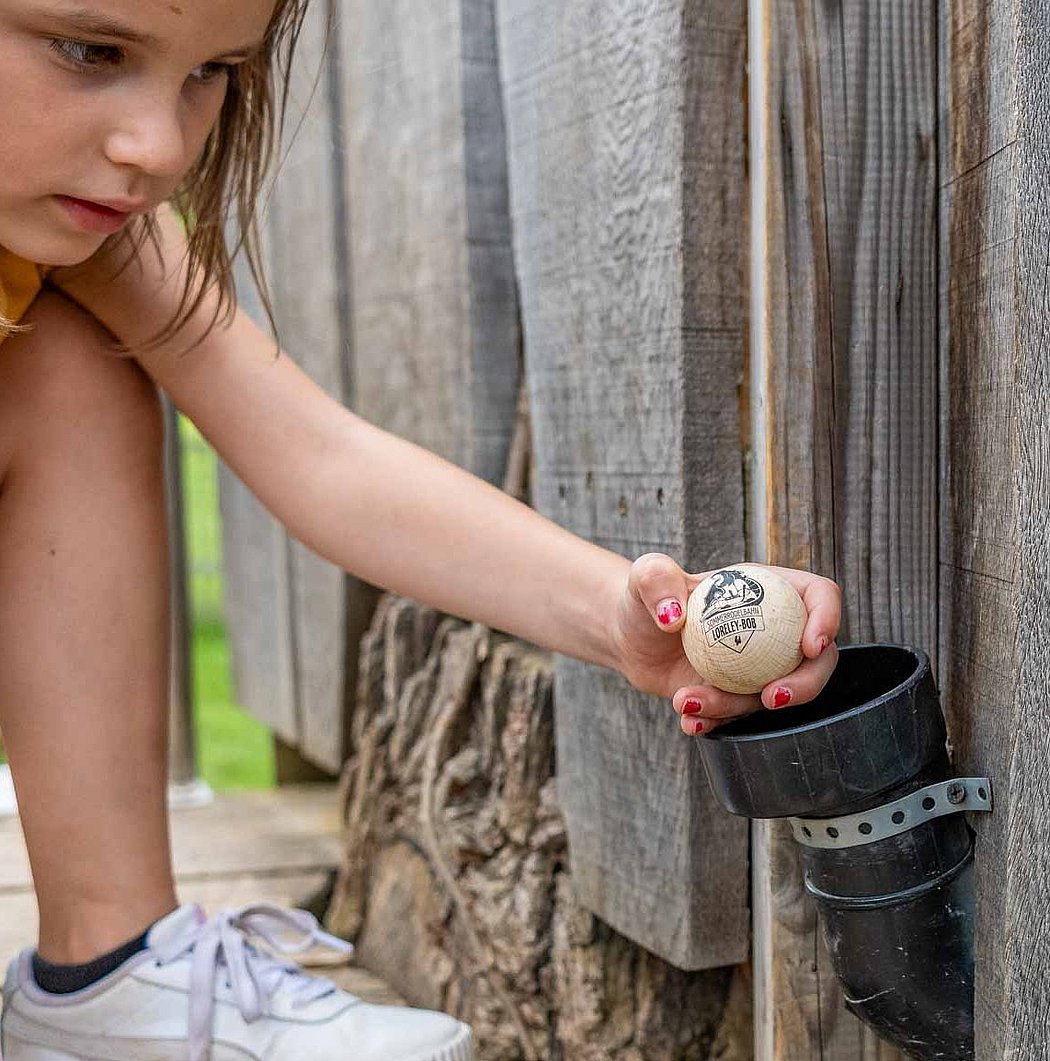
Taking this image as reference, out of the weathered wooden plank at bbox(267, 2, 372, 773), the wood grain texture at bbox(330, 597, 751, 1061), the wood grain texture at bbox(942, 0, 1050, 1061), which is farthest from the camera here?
the weathered wooden plank at bbox(267, 2, 372, 773)

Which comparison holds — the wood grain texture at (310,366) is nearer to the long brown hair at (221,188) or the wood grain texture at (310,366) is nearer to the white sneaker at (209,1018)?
the long brown hair at (221,188)

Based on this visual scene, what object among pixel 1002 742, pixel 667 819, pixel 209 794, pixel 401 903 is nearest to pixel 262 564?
pixel 209 794

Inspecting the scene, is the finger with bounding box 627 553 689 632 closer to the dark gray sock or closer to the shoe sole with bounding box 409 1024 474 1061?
the shoe sole with bounding box 409 1024 474 1061

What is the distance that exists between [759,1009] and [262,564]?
5.89 feet

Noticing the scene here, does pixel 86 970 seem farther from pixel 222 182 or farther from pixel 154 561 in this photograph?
pixel 222 182

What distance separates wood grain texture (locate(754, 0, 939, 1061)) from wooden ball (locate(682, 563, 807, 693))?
20 cm

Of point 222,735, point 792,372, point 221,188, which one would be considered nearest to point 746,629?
point 792,372

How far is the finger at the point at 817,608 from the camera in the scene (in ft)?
3.72

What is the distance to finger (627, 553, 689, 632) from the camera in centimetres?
118

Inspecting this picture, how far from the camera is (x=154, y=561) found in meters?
1.57

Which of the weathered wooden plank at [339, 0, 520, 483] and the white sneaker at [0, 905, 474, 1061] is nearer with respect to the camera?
the white sneaker at [0, 905, 474, 1061]

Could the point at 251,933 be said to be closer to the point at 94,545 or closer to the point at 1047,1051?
the point at 94,545

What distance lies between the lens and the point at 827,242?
4.32 ft

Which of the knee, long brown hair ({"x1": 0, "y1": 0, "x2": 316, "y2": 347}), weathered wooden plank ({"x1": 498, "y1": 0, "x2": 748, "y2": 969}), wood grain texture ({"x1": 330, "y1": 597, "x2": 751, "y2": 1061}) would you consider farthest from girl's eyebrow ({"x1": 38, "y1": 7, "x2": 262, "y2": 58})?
wood grain texture ({"x1": 330, "y1": 597, "x2": 751, "y2": 1061})
